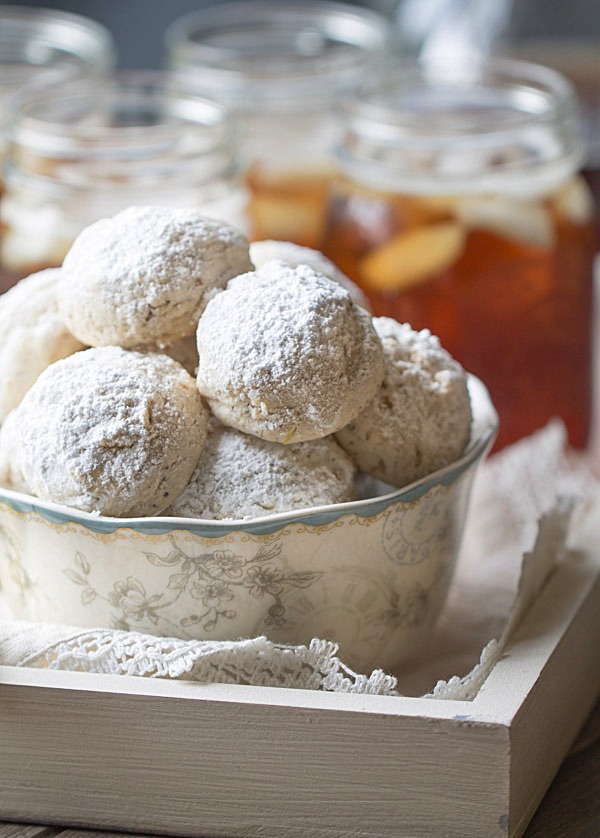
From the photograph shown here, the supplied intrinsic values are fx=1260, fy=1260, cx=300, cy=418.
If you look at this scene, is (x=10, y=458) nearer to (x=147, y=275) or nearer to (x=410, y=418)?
(x=147, y=275)

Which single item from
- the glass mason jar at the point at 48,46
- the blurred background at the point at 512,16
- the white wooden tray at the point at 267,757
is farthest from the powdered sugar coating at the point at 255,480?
the blurred background at the point at 512,16

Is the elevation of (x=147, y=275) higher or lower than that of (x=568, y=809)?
higher

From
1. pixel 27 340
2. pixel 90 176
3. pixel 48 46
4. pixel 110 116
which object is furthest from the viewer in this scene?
pixel 48 46

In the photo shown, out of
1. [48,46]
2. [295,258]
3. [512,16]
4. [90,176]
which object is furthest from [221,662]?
[512,16]

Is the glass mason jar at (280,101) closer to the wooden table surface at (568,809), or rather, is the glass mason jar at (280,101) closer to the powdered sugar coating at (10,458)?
the powdered sugar coating at (10,458)

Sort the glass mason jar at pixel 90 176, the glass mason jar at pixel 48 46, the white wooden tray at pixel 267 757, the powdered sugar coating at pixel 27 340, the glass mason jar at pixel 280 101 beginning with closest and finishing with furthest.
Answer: the white wooden tray at pixel 267 757 → the powdered sugar coating at pixel 27 340 → the glass mason jar at pixel 90 176 → the glass mason jar at pixel 280 101 → the glass mason jar at pixel 48 46

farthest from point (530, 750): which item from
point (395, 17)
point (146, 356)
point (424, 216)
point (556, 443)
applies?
point (395, 17)
